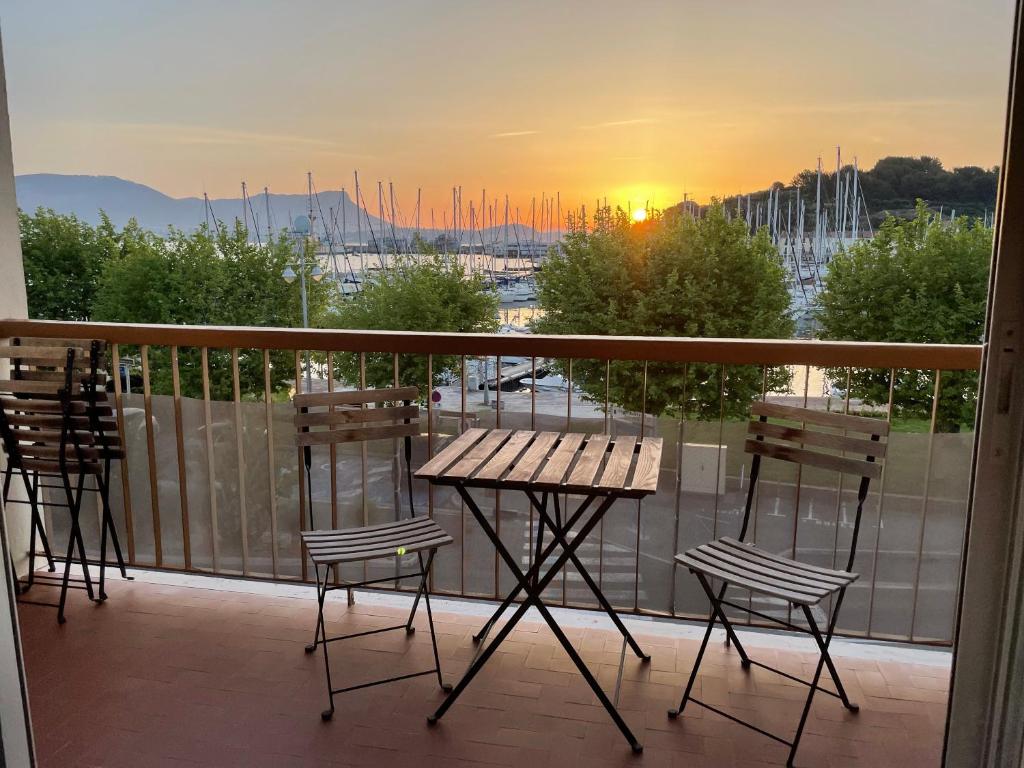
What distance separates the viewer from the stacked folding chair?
10.2 feet

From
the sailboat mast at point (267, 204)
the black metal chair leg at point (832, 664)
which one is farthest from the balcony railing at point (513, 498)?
the sailboat mast at point (267, 204)

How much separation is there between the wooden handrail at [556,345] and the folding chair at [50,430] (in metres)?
0.22

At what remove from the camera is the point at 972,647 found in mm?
1423

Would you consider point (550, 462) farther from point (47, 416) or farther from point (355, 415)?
point (47, 416)

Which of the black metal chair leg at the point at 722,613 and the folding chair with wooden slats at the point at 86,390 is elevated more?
the folding chair with wooden slats at the point at 86,390

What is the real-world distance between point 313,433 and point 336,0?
24410 millimetres

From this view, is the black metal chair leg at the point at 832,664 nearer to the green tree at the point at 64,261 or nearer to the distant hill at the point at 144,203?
the distant hill at the point at 144,203

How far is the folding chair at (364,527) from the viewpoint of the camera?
101 inches

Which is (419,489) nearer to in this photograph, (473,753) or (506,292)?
(473,753)

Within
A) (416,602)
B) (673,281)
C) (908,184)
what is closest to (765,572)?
(416,602)

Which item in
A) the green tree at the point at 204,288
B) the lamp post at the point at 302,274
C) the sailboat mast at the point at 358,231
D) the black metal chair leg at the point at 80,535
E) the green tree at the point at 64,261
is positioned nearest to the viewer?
the black metal chair leg at the point at 80,535

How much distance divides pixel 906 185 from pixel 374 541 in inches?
925

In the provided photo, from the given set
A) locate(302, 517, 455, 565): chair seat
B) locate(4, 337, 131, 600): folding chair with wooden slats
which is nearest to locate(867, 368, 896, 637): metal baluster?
locate(302, 517, 455, 565): chair seat

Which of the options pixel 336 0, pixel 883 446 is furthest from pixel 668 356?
pixel 336 0
